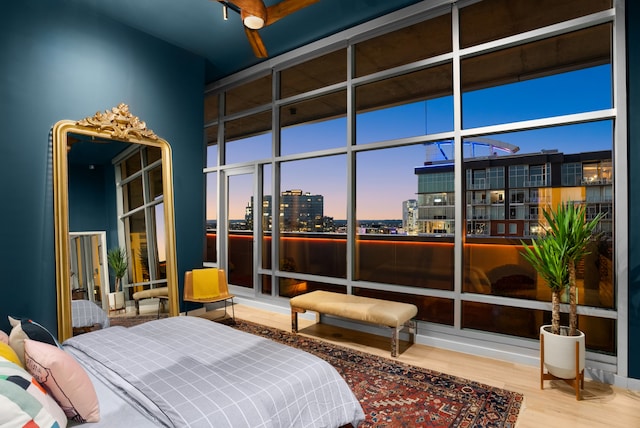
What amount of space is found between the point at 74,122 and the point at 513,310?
489 cm

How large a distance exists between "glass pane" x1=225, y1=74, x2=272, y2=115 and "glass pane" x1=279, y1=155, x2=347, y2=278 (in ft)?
4.05

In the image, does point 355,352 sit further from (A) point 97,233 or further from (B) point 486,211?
(A) point 97,233

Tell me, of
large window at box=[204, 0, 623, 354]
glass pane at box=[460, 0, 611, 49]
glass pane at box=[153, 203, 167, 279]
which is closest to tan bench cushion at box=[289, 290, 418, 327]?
large window at box=[204, 0, 623, 354]

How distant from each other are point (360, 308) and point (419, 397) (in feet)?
3.52

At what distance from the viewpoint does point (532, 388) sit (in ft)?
8.82

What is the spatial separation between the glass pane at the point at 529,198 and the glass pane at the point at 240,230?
10.3 ft

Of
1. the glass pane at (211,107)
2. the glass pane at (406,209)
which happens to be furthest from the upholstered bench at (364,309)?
the glass pane at (211,107)

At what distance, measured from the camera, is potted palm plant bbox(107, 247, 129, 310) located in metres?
3.74

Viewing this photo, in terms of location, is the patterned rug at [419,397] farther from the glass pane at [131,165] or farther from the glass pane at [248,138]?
the glass pane at [248,138]

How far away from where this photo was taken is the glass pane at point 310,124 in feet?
15.6

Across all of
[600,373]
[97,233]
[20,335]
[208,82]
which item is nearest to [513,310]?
[600,373]


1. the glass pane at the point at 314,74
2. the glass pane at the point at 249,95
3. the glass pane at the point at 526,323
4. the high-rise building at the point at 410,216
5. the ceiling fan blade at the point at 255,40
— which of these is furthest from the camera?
the glass pane at the point at 249,95

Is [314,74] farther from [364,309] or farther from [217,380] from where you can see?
[217,380]

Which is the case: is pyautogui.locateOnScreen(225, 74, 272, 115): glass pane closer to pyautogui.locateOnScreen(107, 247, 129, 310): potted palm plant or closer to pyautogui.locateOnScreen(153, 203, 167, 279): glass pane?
pyautogui.locateOnScreen(153, 203, 167, 279): glass pane
